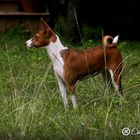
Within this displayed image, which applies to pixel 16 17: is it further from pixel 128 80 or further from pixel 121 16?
pixel 128 80

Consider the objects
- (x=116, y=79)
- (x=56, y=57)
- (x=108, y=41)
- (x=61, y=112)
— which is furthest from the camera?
(x=108, y=41)

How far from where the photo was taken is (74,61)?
346 inches

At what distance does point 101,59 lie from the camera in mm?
9062

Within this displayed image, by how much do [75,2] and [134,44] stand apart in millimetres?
1786

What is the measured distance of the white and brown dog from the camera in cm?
866

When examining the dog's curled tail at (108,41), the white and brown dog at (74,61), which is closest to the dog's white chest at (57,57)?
the white and brown dog at (74,61)

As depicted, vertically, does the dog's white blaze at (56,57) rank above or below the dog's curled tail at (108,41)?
above

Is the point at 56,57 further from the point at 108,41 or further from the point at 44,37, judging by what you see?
the point at 108,41

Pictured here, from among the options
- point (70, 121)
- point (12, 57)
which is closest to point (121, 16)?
point (12, 57)

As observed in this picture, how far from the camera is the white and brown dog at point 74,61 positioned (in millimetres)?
8664

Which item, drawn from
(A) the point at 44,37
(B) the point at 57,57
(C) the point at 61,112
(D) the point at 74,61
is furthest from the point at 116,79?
(C) the point at 61,112

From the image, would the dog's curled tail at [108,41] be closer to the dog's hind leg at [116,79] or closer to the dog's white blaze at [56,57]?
Result: the dog's hind leg at [116,79]

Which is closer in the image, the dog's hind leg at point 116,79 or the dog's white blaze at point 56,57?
the dog's white blaze at point 56,57

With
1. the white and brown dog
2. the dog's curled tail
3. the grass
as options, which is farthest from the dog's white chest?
the dog's curled tail
